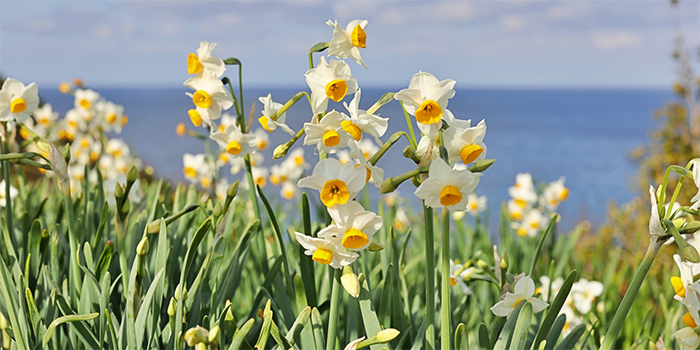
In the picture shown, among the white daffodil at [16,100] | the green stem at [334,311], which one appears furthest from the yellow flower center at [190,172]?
the green stem at [334,311]

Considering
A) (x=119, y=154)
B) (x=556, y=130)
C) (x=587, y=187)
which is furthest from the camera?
(x=556, y=130)

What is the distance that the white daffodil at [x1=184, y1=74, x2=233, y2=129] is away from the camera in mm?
1121

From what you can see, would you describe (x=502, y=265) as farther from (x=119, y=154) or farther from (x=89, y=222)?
(x=119, y=154)

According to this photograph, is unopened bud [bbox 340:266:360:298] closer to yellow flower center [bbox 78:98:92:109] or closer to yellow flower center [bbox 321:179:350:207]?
yellow flower center [bbox 321:179:350:207]

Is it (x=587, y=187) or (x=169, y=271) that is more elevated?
(x=169, y=271)

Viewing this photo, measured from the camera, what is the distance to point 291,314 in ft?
3.83

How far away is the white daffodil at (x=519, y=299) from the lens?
3.08ft

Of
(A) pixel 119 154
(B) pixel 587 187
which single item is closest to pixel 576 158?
(B) pixel 587 187

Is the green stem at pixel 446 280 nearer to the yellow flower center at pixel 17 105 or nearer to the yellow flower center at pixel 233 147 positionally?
the yellow flower center at pixel 233 147

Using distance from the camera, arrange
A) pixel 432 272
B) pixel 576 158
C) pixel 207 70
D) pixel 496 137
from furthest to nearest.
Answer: pixel 496 137, pixel 576 158, pixel 207 70, pixel 432 272

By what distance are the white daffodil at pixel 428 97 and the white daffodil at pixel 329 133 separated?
112 millimetres

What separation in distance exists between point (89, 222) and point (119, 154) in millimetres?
2502

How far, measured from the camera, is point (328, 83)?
831 mm

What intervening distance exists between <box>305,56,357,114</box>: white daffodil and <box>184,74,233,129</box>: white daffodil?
380 millimetres
